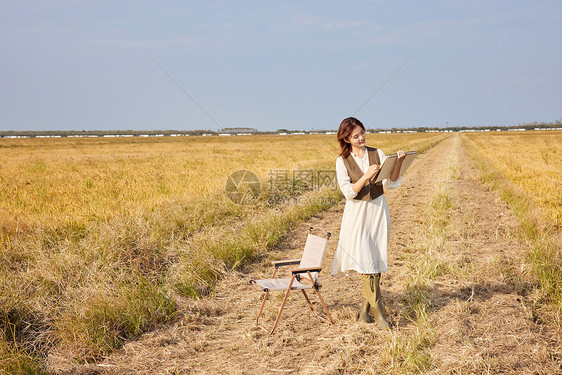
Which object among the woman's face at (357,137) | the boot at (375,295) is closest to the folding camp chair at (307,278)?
the boot at (375,295)

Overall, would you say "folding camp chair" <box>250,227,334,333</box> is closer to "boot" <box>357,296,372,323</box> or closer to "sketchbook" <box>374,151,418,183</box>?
"boot" <box>357,296,372,323</box>

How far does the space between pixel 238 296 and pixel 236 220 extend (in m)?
3.75

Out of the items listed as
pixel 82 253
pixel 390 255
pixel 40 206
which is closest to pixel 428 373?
pixel 390 255

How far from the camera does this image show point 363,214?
4.09m

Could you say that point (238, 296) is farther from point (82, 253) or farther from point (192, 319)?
point (82, 253)

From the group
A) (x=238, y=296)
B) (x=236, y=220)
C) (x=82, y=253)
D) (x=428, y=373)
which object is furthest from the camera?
(x=236, y=220)

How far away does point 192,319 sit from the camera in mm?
4652

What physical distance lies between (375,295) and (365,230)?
27.2 inches

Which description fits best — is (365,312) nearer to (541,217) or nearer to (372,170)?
(372,170)

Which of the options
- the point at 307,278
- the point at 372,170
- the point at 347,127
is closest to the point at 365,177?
the point at 372,170

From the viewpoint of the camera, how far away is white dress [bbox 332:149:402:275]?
4066 millimetres

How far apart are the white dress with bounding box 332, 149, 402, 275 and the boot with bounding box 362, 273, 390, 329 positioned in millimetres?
110

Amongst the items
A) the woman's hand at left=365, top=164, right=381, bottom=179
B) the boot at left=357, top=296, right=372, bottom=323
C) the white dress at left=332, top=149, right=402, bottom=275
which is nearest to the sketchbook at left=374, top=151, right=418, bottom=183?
the woman's hand at left=365, top=164, right=381, bottom=179

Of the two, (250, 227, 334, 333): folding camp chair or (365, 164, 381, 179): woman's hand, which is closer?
(365, 164, 381, 179): woman's hand
